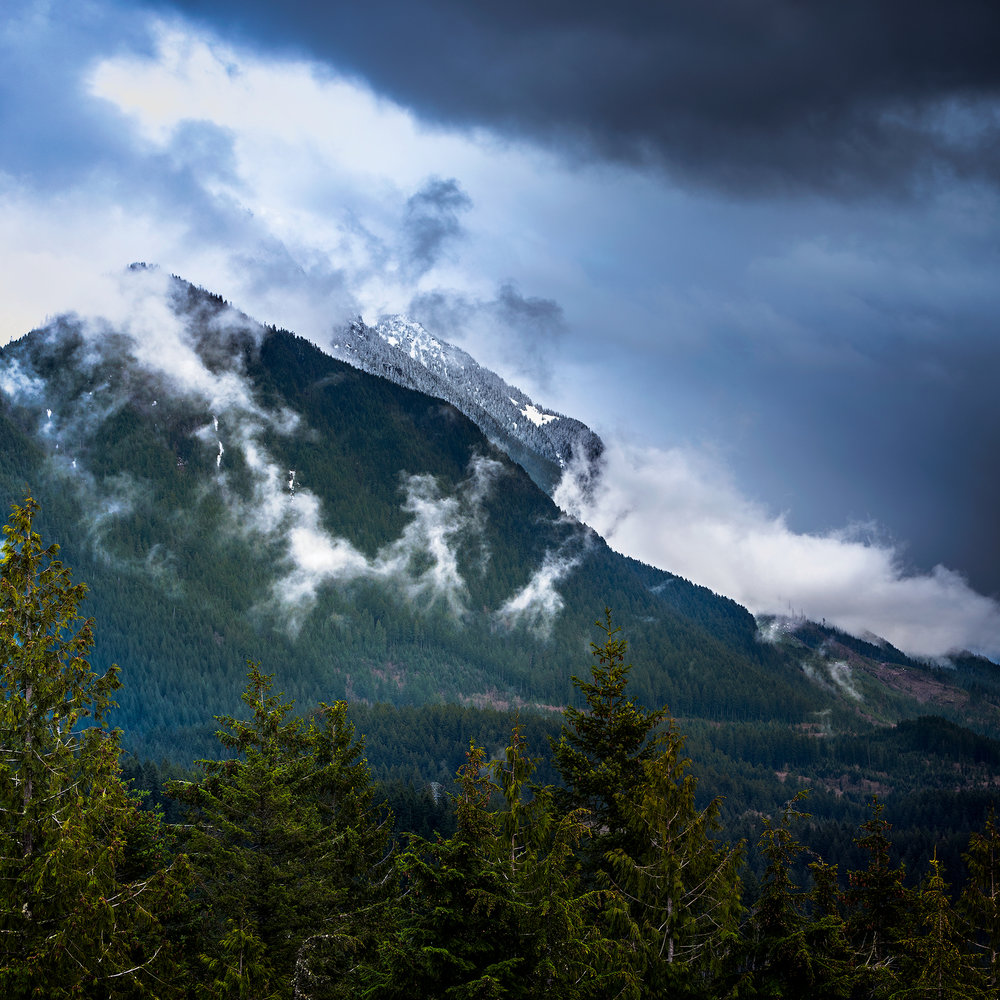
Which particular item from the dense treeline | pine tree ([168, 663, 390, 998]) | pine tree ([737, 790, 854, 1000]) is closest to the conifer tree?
the dense treeline

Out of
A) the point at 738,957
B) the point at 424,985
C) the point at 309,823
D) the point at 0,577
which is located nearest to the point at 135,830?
the point at 309,823

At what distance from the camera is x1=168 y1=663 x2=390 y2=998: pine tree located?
2167cm

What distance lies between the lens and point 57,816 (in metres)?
19.5

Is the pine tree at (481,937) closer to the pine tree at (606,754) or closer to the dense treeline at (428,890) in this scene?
the dense treeline at (428,890)

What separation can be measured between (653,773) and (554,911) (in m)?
7.48

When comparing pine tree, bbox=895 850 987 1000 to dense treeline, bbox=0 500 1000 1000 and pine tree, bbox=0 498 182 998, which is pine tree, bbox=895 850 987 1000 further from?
pine tree, bbox=0 498 182 998

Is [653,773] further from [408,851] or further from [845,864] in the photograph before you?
[845,864]

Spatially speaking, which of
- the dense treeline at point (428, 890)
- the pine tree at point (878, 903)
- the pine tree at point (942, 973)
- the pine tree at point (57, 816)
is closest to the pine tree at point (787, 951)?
the dense treeline at point (428, 890)

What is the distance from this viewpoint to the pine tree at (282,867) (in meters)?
21.7

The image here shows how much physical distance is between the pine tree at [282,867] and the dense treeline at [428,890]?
4.8 inches

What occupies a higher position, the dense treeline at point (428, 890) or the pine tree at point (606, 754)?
the pine tree at point (606, 754)

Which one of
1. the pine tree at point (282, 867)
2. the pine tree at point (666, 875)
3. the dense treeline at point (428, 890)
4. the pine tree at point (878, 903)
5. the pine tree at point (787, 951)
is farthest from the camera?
the pine tree at point (878, 903)

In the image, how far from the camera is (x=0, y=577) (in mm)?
20219

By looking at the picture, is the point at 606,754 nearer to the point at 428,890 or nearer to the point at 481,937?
the point at 481,937
